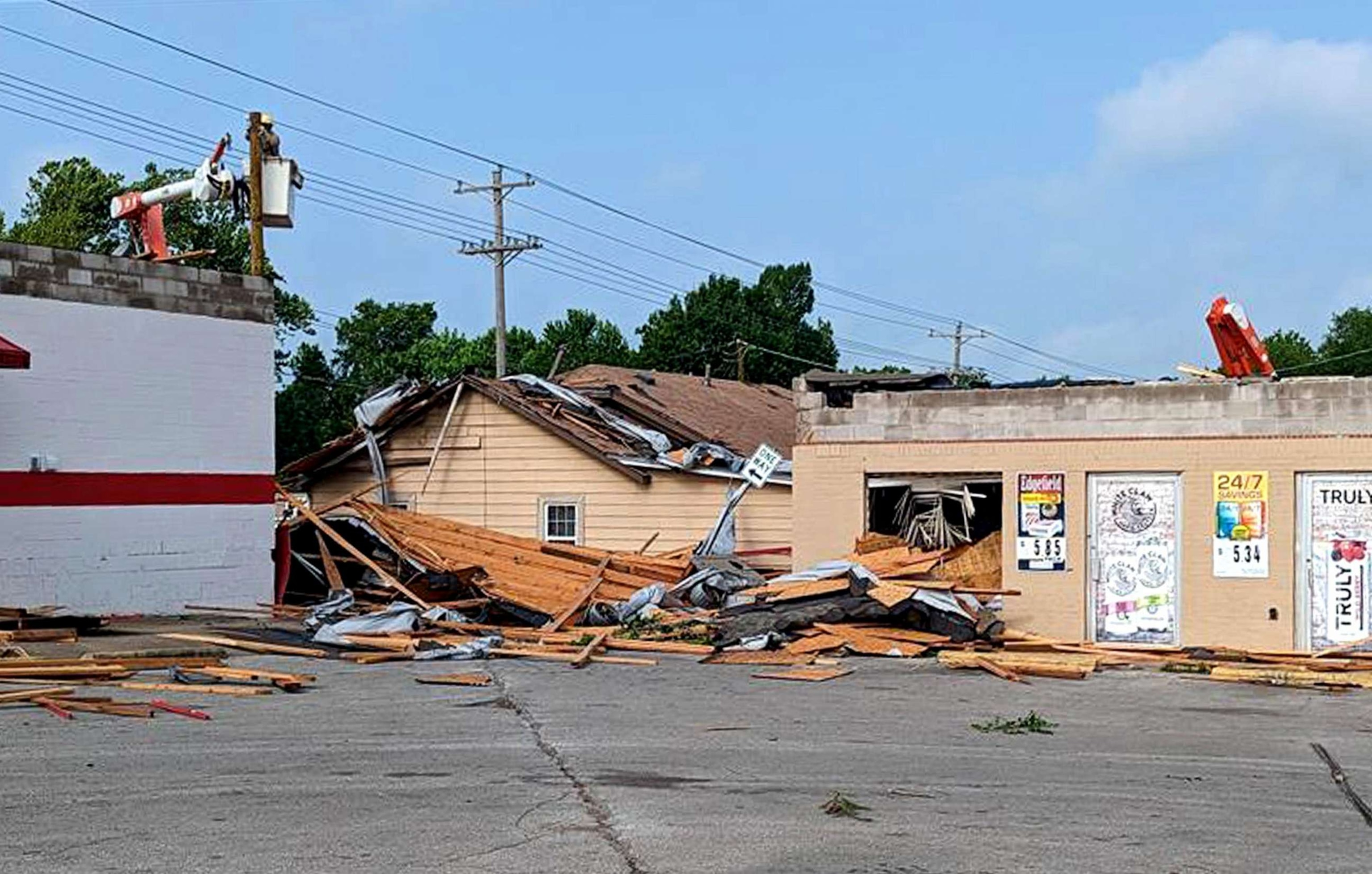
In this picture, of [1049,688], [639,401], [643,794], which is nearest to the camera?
[643,794]

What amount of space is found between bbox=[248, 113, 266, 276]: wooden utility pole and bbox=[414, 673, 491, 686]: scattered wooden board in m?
10.3

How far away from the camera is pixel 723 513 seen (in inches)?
1113

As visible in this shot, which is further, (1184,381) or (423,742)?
(1184,381)

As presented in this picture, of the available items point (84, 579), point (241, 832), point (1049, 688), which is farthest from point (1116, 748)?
point (84, 579)

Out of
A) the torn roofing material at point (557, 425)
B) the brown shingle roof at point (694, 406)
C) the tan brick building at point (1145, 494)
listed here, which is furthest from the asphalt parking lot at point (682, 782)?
the brown shingle roof at point (694, 406)

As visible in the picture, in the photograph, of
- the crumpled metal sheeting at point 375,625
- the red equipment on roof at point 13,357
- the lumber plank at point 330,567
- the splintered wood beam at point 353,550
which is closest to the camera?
the red equipment on roof at point 13,357

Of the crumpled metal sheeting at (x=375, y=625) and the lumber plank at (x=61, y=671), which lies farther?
the crumpled metal sheeting at (x=375, y=625)

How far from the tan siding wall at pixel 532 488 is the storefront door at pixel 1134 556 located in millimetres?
7237

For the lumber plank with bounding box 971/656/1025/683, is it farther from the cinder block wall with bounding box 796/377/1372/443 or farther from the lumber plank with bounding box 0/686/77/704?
the lumber plank with bounding box 0/686/77/704

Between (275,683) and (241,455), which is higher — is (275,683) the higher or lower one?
the lower one

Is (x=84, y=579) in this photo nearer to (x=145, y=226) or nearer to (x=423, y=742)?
(x=145, y=226)

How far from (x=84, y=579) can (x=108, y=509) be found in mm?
986

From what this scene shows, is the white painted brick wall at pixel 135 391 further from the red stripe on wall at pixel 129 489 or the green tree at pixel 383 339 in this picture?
the green tree at pixel 383 339

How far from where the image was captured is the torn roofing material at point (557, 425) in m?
29.7
